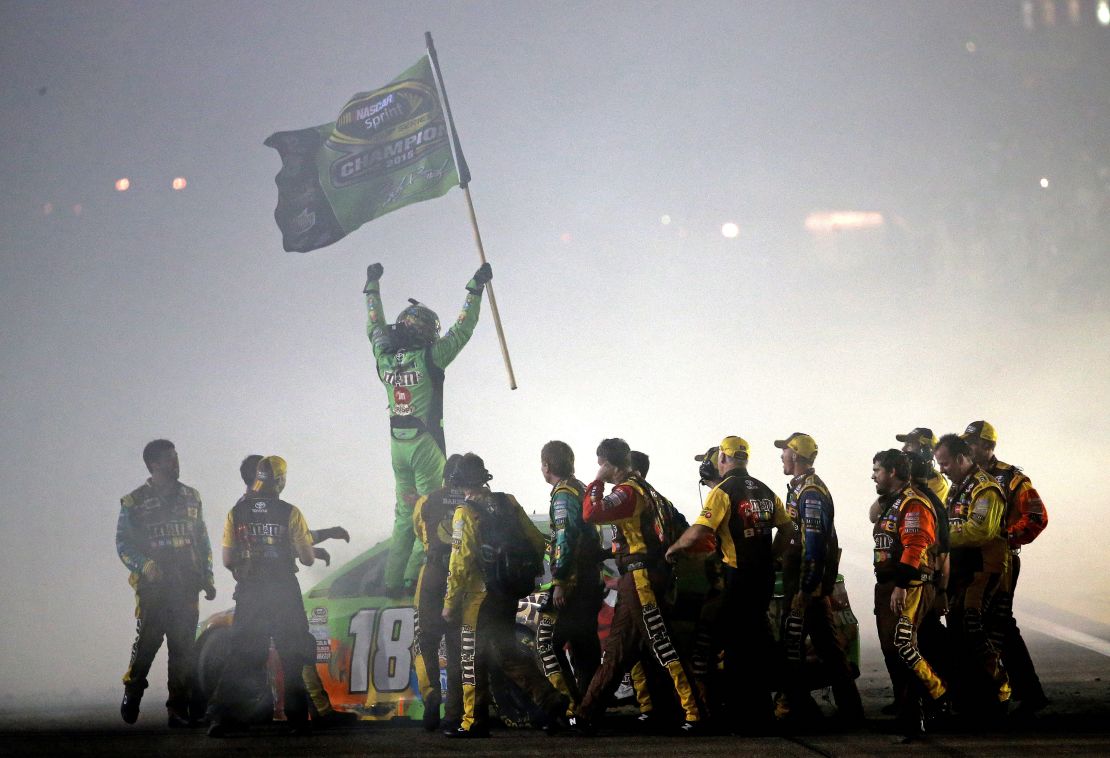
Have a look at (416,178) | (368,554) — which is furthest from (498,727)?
(416,178)

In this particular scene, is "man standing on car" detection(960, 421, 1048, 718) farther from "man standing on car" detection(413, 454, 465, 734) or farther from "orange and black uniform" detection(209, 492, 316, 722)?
"orange and black uniform" detection(209, 492, 316, 722)

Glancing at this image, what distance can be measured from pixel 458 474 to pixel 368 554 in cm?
165

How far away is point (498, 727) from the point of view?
25.5 ft

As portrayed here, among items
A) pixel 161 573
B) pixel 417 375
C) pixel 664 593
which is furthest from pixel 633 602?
pixel 161 573

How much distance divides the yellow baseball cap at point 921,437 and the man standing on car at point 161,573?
6.20 metres

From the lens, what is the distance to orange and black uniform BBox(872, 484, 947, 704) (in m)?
6.90

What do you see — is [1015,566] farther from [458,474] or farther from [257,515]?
[257,515]

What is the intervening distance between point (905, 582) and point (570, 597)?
7.50 feet

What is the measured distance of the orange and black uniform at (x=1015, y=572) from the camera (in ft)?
26.6

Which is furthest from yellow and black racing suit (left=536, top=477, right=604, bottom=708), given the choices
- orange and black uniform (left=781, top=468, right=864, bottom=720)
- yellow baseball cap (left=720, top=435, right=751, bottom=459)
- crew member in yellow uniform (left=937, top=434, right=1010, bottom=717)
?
crew member in yellow uniform (left=937, top=434, right=1010, bottom=717)

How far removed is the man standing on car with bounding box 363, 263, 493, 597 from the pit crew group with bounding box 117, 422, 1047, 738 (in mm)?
1674

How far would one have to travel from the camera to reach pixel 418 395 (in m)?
9.71

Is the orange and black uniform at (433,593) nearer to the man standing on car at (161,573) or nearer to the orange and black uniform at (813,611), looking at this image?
the man standing on car at (161,573)

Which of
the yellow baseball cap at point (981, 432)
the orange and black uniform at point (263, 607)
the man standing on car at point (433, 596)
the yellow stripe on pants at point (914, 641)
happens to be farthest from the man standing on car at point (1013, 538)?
the orange and black uniform at point (263, 607)
